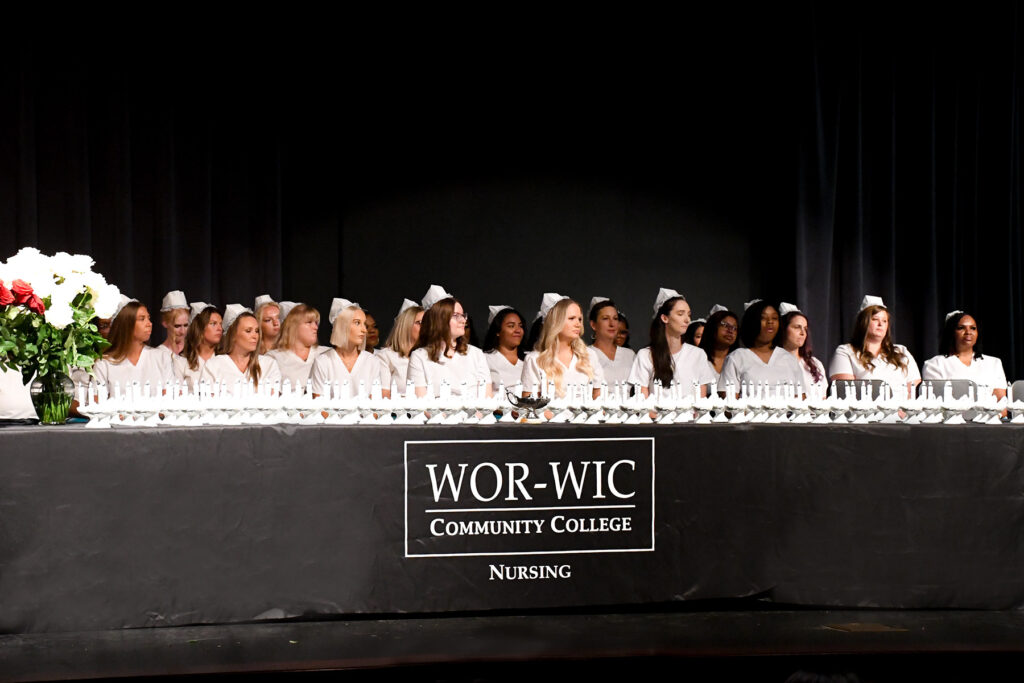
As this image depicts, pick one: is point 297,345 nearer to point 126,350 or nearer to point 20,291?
point 126,350

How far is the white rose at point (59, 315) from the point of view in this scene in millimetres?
3498

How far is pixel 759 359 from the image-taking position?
5770 millimetres

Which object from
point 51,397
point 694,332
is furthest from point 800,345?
point 51,397

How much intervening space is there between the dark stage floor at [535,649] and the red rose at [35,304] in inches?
38.2

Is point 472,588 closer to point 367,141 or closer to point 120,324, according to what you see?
point 120,324

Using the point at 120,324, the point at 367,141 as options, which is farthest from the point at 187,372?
the point at 367,141

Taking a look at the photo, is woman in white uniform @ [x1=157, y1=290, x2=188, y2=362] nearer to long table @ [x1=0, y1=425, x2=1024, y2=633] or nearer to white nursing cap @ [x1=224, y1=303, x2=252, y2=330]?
white nursing cap @ [x1=224, y1=303, x2=252, y2=330]

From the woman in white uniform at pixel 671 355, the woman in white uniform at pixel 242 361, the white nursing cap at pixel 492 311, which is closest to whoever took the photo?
the woman in white uniform at pixel 671 355

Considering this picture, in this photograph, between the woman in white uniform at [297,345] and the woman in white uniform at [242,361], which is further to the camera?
the woman in white uniform at [297,345]

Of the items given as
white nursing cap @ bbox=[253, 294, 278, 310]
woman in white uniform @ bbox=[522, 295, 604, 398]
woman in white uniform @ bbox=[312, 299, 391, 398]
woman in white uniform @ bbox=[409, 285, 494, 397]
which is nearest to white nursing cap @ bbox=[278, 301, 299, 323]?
white nursing cap @ bbox=[253, 294, 278, 310]

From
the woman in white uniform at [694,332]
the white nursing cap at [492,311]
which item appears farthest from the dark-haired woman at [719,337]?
the white nursing cap at [492,311]

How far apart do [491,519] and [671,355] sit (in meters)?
2.45

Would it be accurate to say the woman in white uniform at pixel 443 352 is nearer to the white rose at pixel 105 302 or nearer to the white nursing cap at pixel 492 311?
the white nursing cap at pixel 492 311

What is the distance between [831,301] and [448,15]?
9.83 ft
